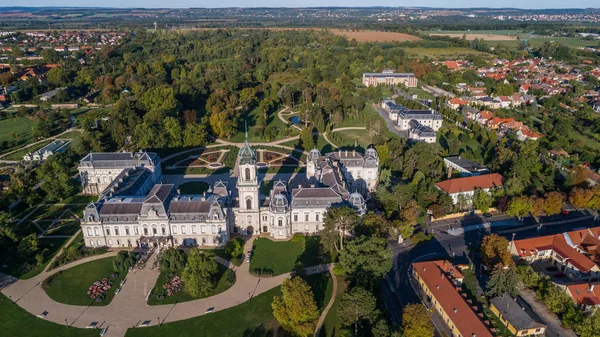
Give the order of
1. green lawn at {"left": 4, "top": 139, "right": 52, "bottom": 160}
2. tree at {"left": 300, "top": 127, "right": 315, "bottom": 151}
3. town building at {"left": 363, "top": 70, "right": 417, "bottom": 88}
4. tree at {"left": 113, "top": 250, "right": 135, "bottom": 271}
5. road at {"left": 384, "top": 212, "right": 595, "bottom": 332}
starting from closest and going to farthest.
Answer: road at {"left": 384, "top": 212, "right": 595, "bottom": 332} < tree at {"left": 113, "top": 250, "right": 135, "bottom": 271} < green lawn at {"left": 4, "top": 139, "right": 52, "bottom": 160} < tree at {"left": 300, "top": 127, "right": 315, "bottom": 151} < town building at {"left": 363, "top": 70, "right": 417, "bottom": 88}

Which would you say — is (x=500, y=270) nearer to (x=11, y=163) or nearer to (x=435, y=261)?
(x=435, y=261)

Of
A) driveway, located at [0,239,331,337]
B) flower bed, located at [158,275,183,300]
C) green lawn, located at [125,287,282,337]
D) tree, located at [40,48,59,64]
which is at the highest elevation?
tree, located at [40,48,59,64]

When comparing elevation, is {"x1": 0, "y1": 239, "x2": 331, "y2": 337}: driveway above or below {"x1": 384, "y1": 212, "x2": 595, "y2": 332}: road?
above

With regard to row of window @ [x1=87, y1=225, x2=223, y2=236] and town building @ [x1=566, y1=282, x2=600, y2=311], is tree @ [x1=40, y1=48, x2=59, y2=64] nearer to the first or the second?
row of window @ [x1=87, y1=225, x2=223, y2=236]

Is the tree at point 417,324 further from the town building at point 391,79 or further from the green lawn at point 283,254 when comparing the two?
the town building at point 391,79

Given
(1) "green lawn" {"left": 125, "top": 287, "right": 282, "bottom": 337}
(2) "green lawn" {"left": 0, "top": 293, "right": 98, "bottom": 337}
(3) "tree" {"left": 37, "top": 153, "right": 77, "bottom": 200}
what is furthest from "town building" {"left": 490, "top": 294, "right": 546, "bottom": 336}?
(3) "tree" {"left": 37, "top": 153, "right": 77, "bottom": 200}

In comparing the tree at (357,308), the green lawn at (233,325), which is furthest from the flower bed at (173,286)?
the tree at (357,308)

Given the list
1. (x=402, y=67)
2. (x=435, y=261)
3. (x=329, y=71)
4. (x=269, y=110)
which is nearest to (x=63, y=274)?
(x=435, y=261)
